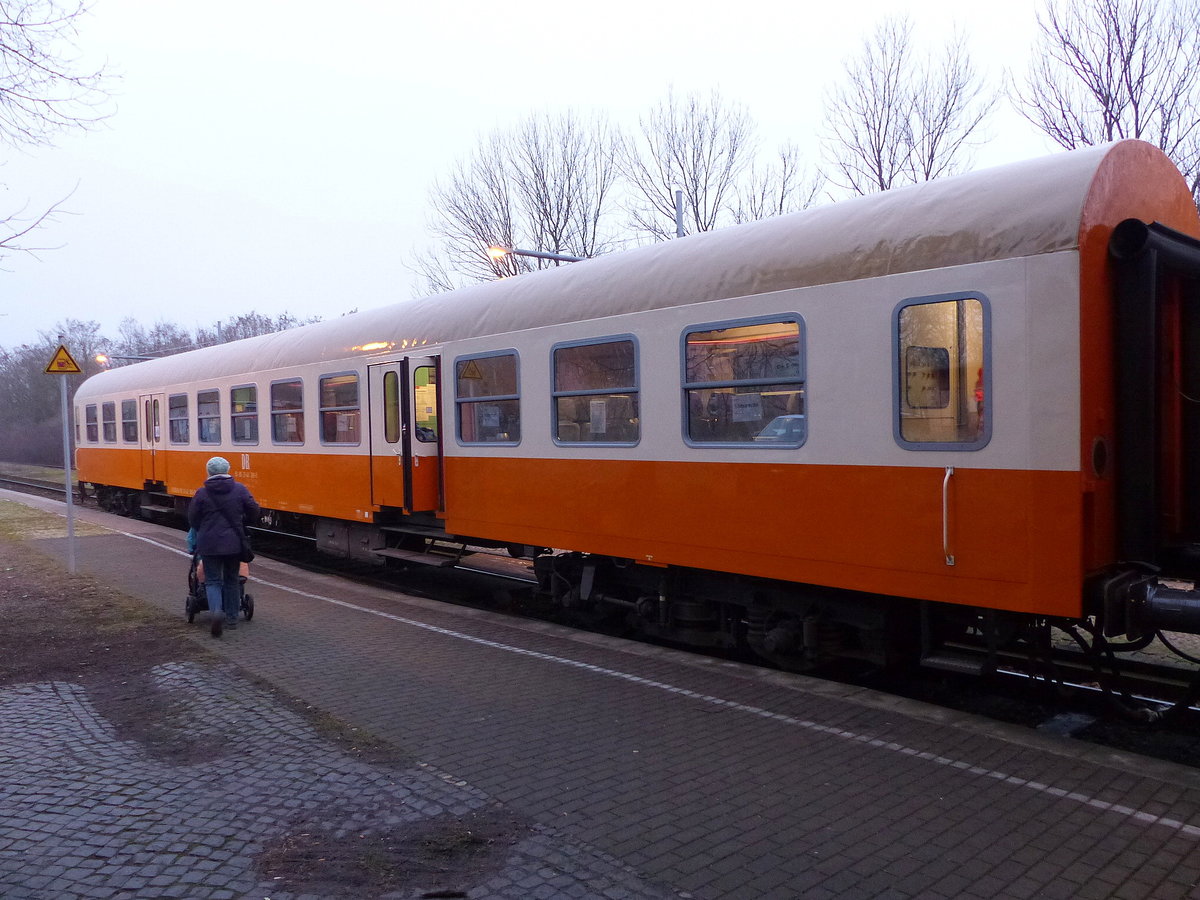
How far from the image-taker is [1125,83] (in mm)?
15562

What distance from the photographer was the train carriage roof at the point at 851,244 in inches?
199

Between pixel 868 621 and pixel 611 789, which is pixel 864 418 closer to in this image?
pixel 868 621

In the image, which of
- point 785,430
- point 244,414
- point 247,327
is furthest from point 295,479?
point 247,327

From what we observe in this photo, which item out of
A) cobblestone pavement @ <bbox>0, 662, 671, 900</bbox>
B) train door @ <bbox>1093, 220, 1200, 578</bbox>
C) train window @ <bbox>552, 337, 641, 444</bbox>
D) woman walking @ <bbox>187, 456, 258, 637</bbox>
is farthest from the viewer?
woman walking @ <bbox>187, 456, 258, 637</bbox>

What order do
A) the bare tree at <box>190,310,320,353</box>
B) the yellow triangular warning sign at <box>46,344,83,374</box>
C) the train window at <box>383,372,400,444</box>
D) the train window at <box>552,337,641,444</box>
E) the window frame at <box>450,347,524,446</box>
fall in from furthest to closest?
the bare tree at <box>190,310,320,353</box> → the yellow triangular warning sign at <box>46,344,83,374</box> → the train window at <box>383,372,400,444</box> → the window frame at <box>450,347,524,446</box> → the train window at <box>552,337,641,444</box>

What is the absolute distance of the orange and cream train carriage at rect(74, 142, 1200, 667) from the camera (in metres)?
4.98

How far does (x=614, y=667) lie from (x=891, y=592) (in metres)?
2.20

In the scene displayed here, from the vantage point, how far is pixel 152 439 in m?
17.5

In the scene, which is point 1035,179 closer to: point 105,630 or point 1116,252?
point 1116,252

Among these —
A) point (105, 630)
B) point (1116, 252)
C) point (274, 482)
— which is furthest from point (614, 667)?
point (274, 482)

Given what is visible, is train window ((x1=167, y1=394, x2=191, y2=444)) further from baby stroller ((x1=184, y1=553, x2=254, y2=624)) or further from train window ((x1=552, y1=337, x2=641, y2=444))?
train window ((x1=552, y1=337, x2=641, y2=444))

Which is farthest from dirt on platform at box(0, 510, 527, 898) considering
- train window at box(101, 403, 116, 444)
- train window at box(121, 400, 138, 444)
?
train window at box(101, 403, 116, 444)

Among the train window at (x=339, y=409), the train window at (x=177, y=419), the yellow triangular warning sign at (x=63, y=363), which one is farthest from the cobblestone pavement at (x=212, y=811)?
the train window at (x=177, y=419)

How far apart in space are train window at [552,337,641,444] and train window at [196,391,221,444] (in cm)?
872
